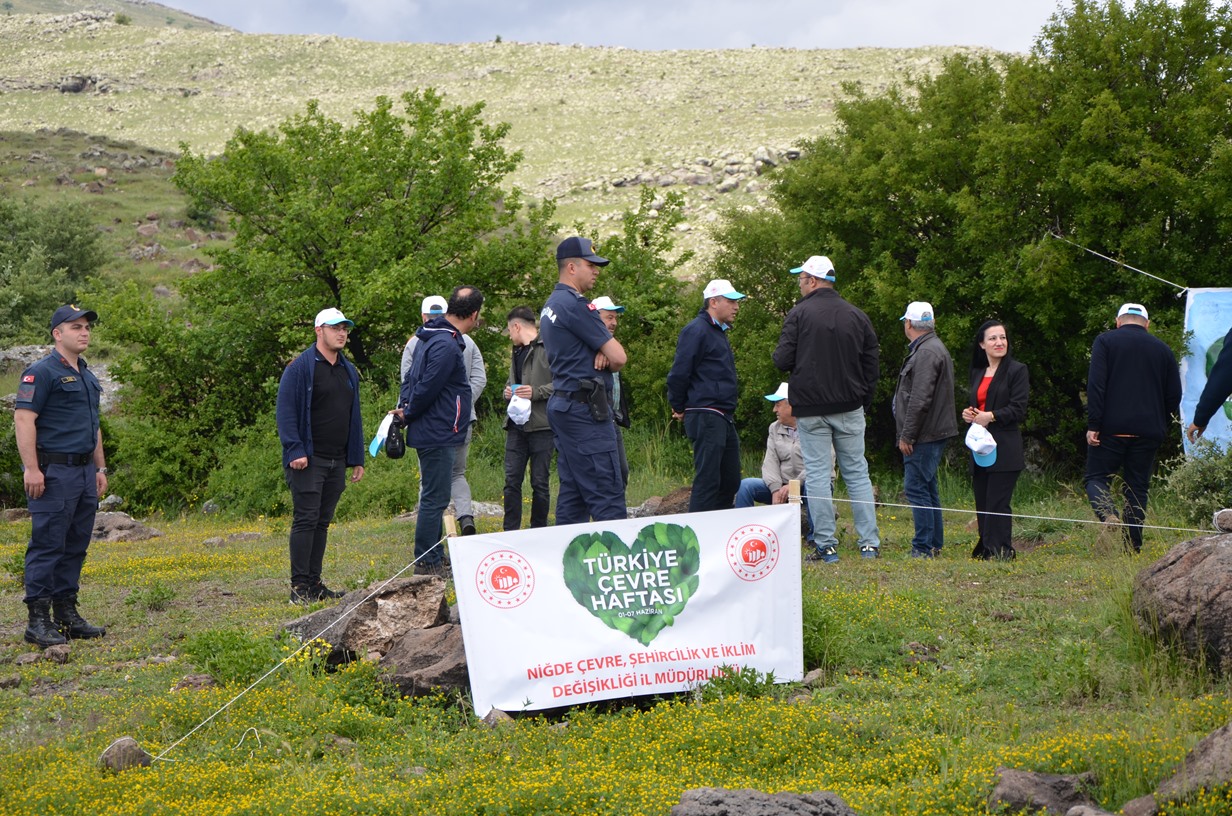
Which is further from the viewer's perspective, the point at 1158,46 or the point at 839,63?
the point at 839,63

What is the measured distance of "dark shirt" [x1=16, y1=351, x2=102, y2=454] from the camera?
8.05 meters

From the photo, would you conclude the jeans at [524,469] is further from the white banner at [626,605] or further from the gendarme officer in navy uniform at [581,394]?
the white banner at [626,605]

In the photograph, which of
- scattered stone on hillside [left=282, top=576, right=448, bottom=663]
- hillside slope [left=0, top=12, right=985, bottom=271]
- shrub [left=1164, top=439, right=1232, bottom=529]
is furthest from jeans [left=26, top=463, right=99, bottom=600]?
hillside slope [left=0, top=12, right=985, bottom=271]

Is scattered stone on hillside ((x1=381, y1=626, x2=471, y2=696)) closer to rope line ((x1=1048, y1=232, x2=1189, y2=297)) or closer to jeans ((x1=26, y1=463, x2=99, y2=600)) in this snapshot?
jeans ((x1=26, y1=463, x2=99, y2=600))

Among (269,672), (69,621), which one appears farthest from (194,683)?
(69,621)

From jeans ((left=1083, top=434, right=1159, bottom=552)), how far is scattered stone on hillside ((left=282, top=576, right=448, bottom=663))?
559 cm

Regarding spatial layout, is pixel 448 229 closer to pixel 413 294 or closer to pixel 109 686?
pixel 413 294

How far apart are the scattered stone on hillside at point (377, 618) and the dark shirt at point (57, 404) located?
2137 millimetres

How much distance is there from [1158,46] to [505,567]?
38.5 ft

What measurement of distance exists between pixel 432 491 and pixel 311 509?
945 mm

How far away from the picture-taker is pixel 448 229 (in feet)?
61.7

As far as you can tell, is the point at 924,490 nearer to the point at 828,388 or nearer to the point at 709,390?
the point at 828,388

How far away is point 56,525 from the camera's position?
8117 mm

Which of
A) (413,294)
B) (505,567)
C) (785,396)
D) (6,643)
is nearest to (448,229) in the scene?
(413,294)
